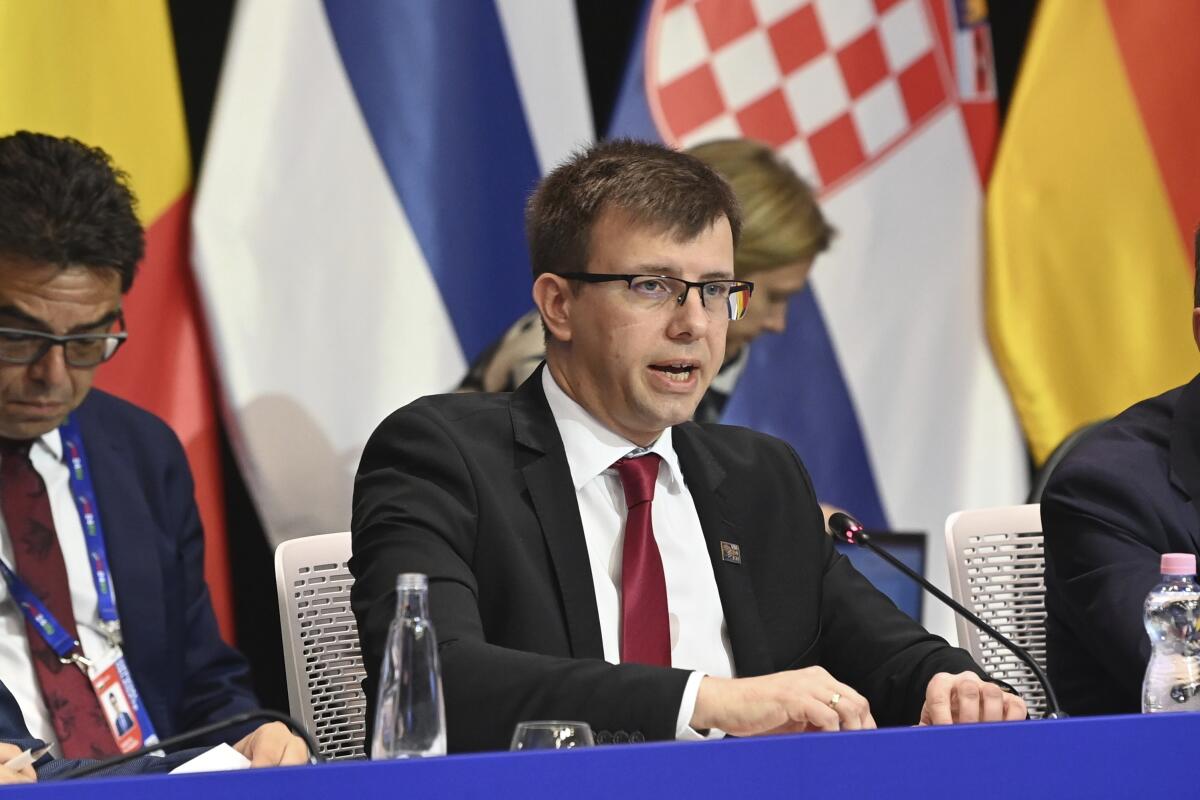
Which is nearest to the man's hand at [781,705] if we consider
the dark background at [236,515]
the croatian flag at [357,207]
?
the croatian flag at [357,207]

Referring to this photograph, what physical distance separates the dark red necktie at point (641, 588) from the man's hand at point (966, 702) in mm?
387

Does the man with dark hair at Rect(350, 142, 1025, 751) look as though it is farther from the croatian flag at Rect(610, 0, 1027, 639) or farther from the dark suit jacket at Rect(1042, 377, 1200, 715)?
the croatian flag at Rect(610, 0, 1027, 639)

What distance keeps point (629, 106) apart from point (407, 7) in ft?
2.15

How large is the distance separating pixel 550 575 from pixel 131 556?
1130mm

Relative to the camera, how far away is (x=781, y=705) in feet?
6.05

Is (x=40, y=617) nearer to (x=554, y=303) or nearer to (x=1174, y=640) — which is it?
(x=554, y=303)

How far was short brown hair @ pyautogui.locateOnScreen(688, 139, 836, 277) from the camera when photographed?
168 inches

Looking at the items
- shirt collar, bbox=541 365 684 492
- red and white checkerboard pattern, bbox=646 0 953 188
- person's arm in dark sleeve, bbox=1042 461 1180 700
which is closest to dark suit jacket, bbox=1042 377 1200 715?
person's arm in dark sleeve, bbox=1042 461 1180 700

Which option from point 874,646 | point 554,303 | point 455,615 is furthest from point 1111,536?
point 455,615

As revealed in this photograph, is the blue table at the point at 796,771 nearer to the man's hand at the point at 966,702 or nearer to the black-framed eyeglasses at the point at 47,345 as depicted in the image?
the man's hand at the point at 966,702

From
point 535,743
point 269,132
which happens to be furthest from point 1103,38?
point 535,743

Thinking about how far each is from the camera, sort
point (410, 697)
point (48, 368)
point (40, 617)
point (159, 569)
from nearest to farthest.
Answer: point (410, 697), point (40, 617), point (48, 368), point (159, 569)

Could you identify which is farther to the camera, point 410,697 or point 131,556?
point 131,556

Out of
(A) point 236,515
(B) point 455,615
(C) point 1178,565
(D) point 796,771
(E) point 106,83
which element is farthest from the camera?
(A) point 236,515
